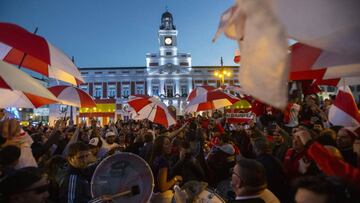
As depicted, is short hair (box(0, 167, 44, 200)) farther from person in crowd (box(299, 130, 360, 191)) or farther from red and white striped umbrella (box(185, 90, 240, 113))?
red and white striped umbrella (box(185, 90, 240, 113))

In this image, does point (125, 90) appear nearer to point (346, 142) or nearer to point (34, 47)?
point (34, 47)

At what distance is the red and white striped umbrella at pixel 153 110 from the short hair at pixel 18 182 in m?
7.56

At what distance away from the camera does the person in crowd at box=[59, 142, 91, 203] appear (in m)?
3.45

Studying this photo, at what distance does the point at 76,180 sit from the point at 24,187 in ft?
4.14

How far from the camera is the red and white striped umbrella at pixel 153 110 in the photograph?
10.0 m

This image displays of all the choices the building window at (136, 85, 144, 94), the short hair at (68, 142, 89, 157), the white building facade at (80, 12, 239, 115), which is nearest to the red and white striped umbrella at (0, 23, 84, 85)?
the short hair at (68, 142, 89, 157)

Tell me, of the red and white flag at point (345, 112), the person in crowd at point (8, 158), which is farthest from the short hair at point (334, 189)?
the red and white flag at point (345, 112)

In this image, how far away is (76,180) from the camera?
3510mm

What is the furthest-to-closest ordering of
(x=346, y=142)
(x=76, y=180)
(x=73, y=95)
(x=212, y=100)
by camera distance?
(x=212, y=100), (x=73, y=95), (x=346, y=142), (x=76, y=180)

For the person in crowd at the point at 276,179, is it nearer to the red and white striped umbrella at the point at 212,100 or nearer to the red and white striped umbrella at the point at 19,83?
the red and white striped umbrella at the point at 19,83

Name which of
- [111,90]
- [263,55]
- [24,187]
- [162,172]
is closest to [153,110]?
[162,172]

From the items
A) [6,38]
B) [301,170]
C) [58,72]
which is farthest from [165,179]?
[6,38]

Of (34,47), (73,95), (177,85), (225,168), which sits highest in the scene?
(177,85)

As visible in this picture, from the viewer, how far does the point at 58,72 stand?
4.86m
